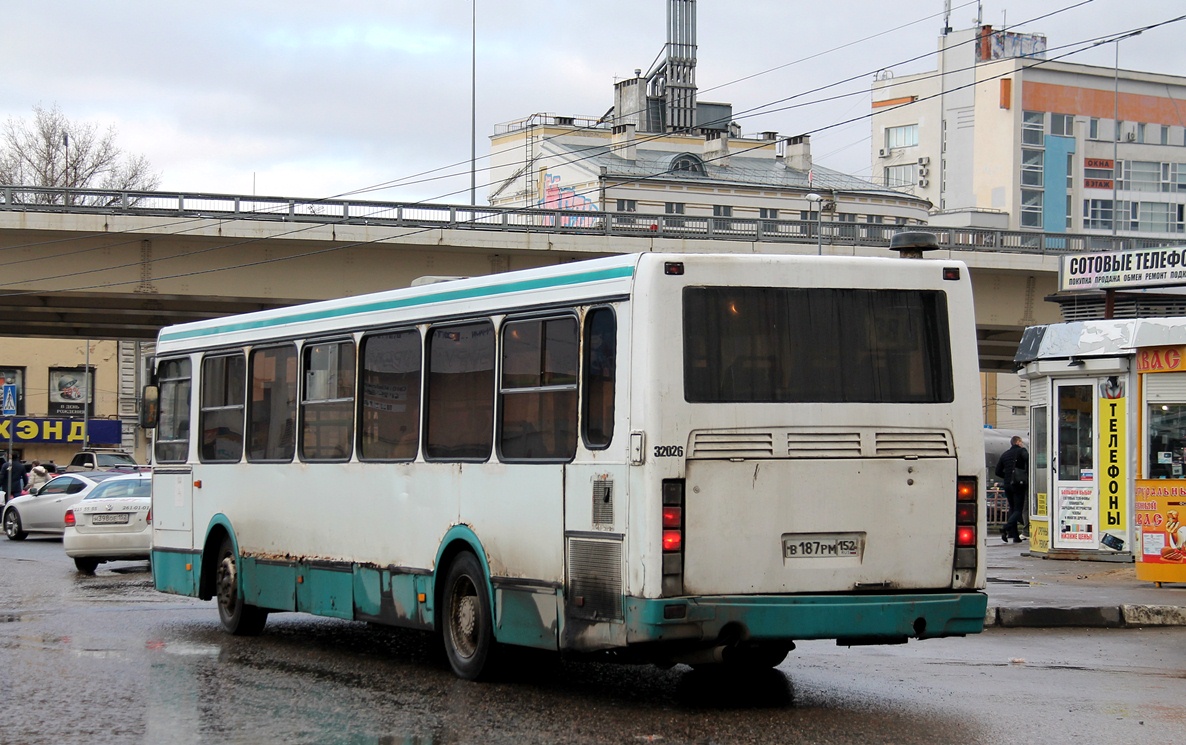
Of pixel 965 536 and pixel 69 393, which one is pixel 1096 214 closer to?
pixel 69 393

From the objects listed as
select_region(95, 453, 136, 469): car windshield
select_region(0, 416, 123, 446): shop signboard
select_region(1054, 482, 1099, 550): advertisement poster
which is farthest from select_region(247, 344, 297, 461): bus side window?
select_region(0, 416, 123, 446): shop signboard

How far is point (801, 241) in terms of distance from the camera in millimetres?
41781

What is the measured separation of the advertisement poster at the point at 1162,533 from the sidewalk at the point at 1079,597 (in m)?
0.22

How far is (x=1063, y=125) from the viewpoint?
111 metres

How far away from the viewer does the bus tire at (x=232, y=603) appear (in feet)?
44.2

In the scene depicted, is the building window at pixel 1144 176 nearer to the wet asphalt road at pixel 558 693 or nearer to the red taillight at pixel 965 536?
the wet asphalt road at pixel 558 693

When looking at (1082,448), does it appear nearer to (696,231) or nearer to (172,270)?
(696,231)

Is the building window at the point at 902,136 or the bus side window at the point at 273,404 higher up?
the building window at the point at 902,136

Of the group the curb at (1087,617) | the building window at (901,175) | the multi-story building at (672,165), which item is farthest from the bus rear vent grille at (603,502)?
the building window at (901,175)

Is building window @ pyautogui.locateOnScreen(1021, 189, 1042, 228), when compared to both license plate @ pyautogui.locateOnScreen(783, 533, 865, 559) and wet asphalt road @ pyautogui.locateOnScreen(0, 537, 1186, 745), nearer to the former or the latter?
wet asphalt road @ pyautogui.locateOnScreen(0, 537, 1186, 745)

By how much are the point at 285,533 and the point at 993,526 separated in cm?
2941

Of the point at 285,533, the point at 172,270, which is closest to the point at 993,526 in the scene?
the point at 172,270

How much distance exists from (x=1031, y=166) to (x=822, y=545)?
108 meters

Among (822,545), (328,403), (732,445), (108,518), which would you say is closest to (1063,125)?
(108,518)
